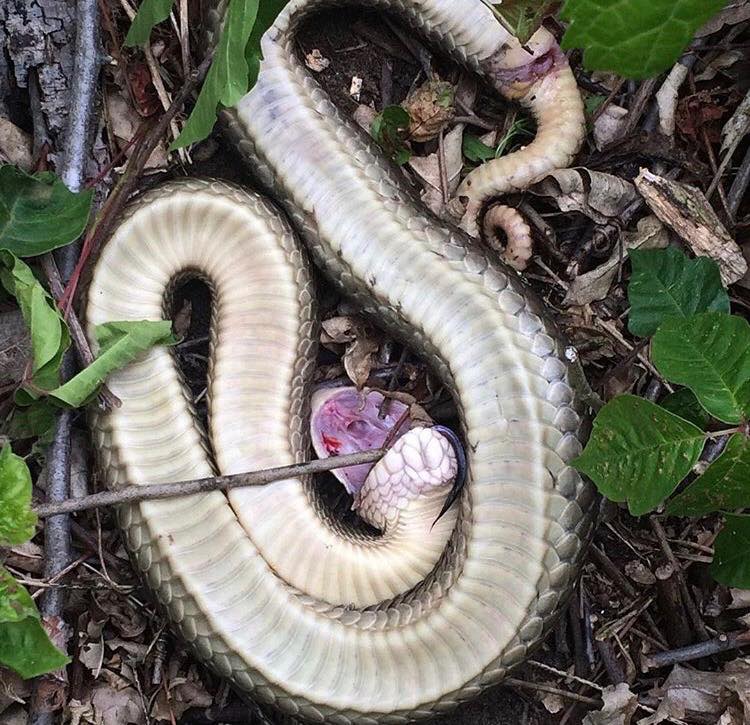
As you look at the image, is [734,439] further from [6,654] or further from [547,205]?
[6,654]

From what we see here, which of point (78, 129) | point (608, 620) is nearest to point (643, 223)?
point (608, 620)

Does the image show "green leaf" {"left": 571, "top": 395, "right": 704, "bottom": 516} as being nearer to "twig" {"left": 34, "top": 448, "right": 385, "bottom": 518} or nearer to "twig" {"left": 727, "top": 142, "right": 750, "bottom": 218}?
"twig" {"left": 34, "top": 448, "right": 385, "bottom": 518}

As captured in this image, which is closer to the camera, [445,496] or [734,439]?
[734,439]

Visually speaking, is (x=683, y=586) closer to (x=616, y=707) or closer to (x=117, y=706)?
(x=616, y=707)

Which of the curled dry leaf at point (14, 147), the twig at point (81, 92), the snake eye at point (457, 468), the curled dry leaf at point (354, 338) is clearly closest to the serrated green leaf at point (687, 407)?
the snake eye at point (457, 468)

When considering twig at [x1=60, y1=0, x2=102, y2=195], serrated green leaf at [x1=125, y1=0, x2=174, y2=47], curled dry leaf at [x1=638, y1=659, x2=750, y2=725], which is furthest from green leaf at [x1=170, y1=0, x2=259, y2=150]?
curled dry leaf at [x1=638, y1=659, x2=750, y2=725]
